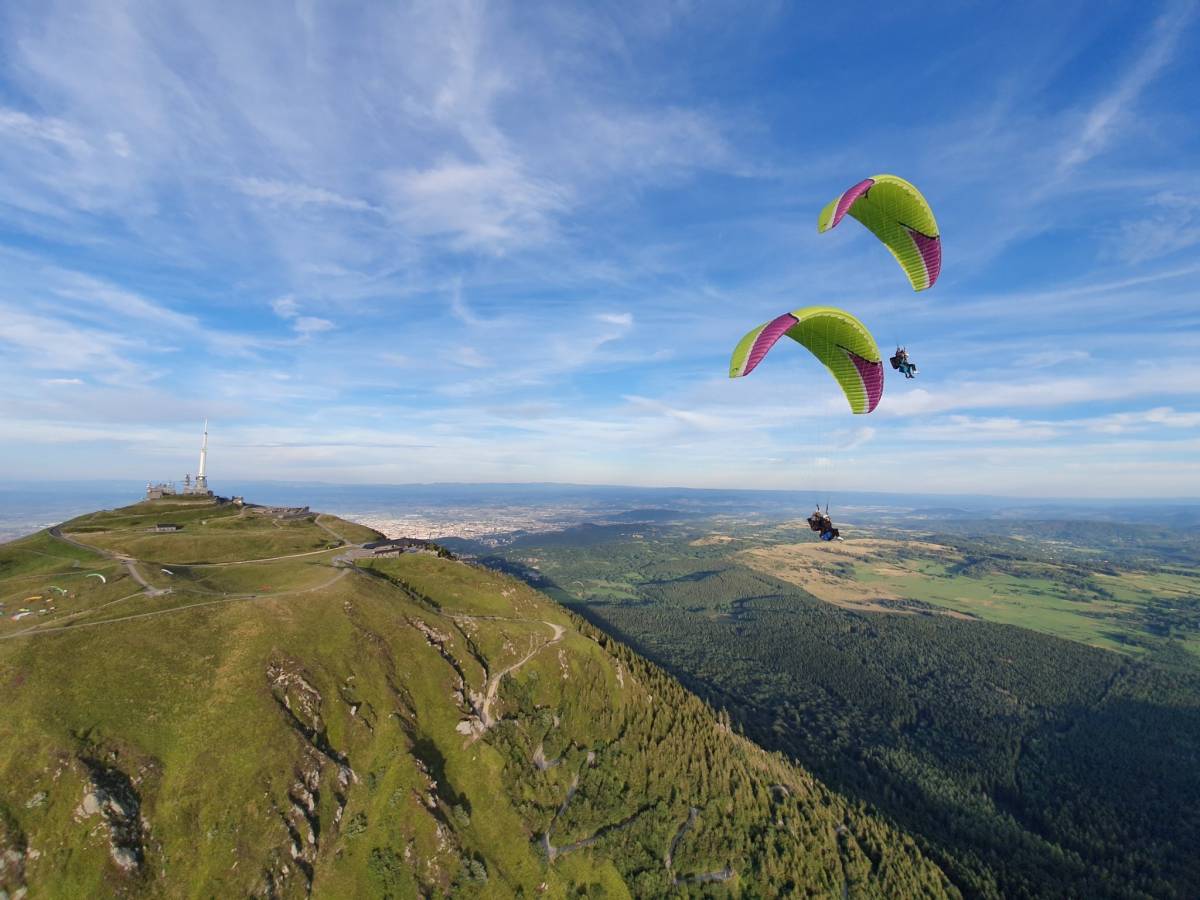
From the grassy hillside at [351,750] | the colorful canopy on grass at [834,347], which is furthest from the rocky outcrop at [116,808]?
the colorful canopy on grass at [834,347]

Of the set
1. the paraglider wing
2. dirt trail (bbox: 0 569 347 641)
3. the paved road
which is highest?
the paraglider wing

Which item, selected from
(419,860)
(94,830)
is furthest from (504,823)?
(94,830)

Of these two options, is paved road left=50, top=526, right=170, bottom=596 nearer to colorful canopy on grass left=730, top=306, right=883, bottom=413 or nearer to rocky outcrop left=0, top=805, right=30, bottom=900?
rocky outcrop left=0, top=805, right=30, bottom=900

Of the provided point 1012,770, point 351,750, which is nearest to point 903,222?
point 351,750

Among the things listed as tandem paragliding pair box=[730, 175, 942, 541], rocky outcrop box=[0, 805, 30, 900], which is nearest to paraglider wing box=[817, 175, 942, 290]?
tandem paragliding pair box=[730, 175, 942, 541]

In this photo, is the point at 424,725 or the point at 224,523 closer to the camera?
the point at 424,725

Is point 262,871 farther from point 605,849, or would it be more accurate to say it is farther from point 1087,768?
point 1087,768

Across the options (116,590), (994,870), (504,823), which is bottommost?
(994,870)

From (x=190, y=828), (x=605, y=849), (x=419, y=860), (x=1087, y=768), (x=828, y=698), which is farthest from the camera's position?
(x=828, y=698)
